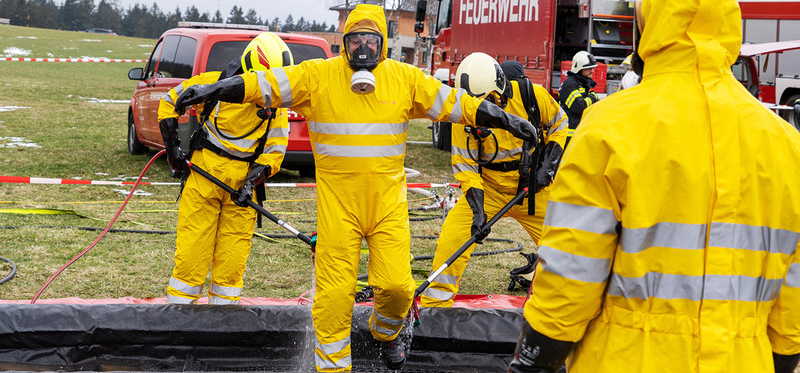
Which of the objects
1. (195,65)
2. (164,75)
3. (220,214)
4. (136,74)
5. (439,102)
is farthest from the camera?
(164,75)

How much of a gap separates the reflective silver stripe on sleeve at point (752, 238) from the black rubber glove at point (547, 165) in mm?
3075

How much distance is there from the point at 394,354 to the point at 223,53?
5773 mm

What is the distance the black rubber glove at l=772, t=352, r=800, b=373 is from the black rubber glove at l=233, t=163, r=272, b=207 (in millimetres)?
3463

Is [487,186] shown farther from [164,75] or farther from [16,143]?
[16,143]

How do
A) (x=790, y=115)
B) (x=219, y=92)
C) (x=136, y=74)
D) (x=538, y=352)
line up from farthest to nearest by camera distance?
(x=790, y=115) < (x=136, y=74) < (x=219, y=92) < (x=538, y=352)

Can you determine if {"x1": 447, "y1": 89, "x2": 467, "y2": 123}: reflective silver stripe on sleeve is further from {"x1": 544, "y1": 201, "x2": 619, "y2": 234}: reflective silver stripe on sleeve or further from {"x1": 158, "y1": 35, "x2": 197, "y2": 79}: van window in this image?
{"x1": 158, "y1": 35, "x2": 197, "y2": 79}: van window

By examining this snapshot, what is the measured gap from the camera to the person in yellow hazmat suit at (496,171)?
5.23 metres

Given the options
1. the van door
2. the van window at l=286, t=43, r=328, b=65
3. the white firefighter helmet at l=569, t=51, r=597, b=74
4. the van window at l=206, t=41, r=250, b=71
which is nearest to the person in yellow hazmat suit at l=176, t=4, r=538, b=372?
the van window at l=206, t=41, r=250, b=71

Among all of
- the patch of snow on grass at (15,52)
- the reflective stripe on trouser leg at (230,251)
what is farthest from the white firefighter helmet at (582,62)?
the patch of snow on grass at (15,52)

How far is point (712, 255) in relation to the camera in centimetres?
203

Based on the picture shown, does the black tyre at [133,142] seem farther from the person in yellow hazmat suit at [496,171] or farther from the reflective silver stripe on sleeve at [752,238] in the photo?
the reflective silver stripe on sleeve at [752,238]

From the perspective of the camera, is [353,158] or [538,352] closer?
[538,352]

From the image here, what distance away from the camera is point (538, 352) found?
6.90 feet

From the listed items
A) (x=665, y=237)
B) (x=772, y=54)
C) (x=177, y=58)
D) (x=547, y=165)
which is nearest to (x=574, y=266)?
(x=665, y=237)
